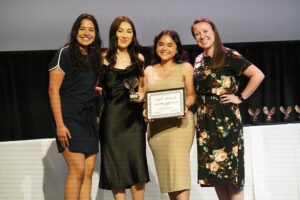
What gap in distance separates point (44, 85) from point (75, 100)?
367 cm

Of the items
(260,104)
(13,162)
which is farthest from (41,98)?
(260,104)

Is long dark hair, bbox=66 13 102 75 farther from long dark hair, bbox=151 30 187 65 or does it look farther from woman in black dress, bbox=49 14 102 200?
long dark hair, bbox=151 30 187 65

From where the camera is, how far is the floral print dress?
2.50 m

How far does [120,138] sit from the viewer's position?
8.57 ft

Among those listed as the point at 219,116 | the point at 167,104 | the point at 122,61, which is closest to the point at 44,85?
the point at 122,61

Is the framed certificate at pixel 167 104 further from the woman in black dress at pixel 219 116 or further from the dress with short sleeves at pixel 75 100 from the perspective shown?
the dress with short sleeves at pixel 75 100

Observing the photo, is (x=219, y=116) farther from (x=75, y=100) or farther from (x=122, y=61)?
(x=75, y=100)

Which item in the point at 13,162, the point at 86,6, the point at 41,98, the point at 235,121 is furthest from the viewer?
the point at 41,98

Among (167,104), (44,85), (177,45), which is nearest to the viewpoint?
(167,104)

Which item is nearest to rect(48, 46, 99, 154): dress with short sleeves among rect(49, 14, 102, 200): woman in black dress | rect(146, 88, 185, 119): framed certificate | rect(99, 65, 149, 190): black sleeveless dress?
rect(49, 14, 102, 200): woman in black dress

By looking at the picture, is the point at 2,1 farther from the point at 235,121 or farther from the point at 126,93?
the point at 235,121

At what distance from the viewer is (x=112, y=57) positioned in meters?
2.64

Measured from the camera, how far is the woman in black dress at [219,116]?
2.50m

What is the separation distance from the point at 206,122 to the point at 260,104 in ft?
12.7
